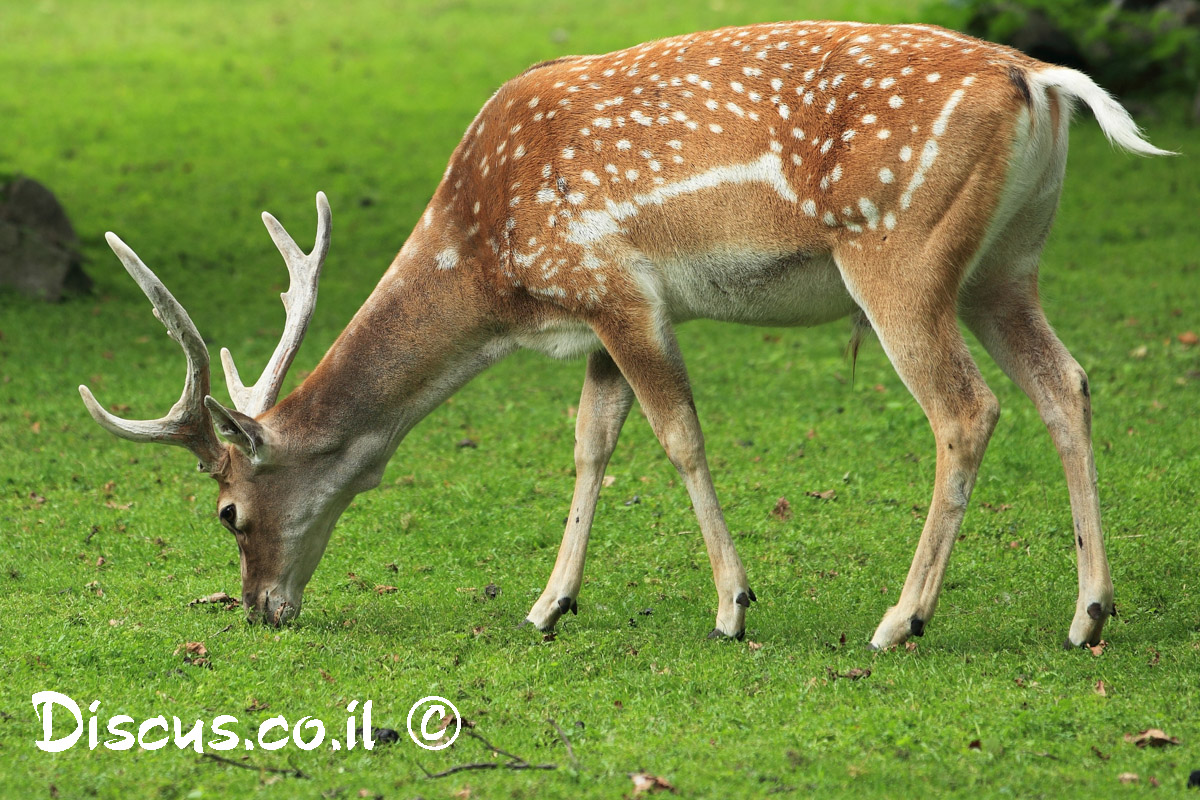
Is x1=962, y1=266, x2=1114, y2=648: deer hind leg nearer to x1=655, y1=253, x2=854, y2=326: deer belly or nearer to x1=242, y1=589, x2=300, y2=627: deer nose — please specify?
x1=655, y1=253, x2=854, y2=326: deer belly

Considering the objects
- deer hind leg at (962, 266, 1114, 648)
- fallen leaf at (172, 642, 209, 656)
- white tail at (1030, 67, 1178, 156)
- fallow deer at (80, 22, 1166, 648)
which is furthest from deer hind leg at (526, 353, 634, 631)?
white tail at (1030, 67, 1178, 156)

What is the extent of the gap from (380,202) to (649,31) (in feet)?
23.1

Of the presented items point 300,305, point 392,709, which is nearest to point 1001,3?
point 300,305

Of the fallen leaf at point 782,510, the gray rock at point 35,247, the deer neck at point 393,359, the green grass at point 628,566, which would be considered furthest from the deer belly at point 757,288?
the gray rock at point 35,247

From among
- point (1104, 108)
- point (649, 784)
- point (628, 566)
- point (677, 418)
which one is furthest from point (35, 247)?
point (1104, 108)

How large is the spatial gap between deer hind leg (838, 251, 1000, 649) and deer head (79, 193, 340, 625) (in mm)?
2418

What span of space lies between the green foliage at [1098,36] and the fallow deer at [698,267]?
A: 424 inches

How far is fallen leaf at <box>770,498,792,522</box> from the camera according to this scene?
7008mm

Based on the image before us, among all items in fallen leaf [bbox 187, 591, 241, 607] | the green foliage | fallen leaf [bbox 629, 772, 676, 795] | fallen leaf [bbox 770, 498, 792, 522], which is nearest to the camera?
fallen leaf [bbox 629, 772, 676, 795]

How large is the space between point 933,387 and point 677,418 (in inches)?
42.1

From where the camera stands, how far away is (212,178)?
14.9 meters

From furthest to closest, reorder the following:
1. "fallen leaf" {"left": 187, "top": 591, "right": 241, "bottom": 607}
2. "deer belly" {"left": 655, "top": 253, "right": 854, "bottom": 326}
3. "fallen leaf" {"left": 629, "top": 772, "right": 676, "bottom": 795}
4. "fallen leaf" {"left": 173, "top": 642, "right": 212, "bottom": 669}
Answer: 1. "fallen leaf" {"left": 187, "top": 591, "right": 241, "bottom": 607}
2. "deer belly" {"left": 655, "top": 253, "right": 854, "bottom": 326}
3. "fallen leaf" {"left": 173, "top": 642, "right": 212, "bottom": 669}
4. "fallen leaf" {"left": 629, "top": 772, "right": 676, "bottom": 795}

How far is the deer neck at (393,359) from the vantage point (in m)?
5.70

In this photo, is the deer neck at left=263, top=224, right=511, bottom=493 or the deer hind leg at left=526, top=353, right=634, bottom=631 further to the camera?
the deer hind leg at left=526, top=353, right=634, bottom=631
